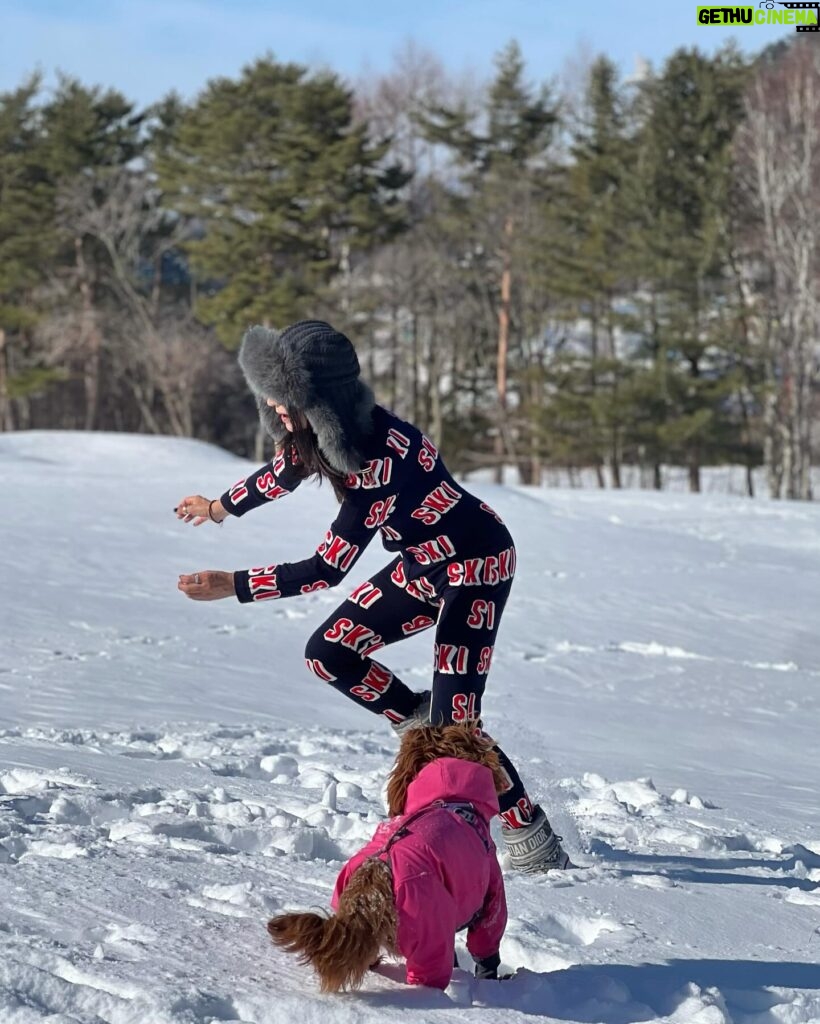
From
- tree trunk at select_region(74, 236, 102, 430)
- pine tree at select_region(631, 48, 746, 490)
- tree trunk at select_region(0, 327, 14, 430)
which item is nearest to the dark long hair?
pine tree at select_region(631, 48, 746, 490)

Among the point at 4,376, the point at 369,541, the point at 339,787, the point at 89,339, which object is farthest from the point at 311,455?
the point at 4,376

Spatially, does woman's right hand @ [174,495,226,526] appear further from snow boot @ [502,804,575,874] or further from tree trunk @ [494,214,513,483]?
tree trunk @ [494,214,513,483]

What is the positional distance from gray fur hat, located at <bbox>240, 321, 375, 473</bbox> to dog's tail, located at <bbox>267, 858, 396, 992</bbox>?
1281 millimetres

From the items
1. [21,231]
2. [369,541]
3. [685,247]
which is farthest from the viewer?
[21,231]

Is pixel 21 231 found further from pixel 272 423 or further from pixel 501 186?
pixel 272 423

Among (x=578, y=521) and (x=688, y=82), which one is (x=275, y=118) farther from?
(x=578, y=521)

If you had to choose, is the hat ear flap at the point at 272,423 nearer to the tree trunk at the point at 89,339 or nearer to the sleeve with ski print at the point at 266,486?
the sleeve with ski print at the point at 266,486

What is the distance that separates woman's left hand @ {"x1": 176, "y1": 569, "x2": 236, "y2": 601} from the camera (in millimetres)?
3570

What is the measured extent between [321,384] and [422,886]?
→ 149 centimetres

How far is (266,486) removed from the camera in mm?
3887

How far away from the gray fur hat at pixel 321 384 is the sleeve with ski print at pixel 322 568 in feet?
0.55

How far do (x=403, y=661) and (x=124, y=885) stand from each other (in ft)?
16.8

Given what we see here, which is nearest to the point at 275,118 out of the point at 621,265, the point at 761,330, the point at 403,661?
the point at 621,265

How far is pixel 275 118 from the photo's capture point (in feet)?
113
